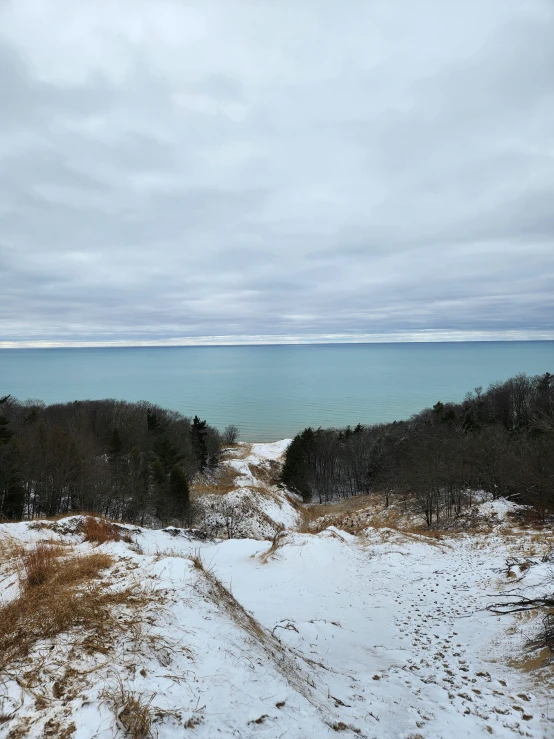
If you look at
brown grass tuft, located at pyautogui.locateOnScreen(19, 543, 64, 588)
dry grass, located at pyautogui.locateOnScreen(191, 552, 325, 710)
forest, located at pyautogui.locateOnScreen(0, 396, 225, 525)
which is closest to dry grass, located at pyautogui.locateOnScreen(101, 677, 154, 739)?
dry grass, located at pyautogui.locateOnScreen(191, 552, 325, 710)

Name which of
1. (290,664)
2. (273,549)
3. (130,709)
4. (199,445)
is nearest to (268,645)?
(290,664)

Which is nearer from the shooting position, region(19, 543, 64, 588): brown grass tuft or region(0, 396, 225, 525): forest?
region(19, 543, 64, 588): brown grass tuft

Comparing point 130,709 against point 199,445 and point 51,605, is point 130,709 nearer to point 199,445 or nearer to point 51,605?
point 51,605

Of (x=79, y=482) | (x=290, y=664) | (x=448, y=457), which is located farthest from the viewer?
(x=448, y=457)

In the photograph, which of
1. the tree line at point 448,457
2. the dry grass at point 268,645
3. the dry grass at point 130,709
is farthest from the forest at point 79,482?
the dry grass at point 130,709

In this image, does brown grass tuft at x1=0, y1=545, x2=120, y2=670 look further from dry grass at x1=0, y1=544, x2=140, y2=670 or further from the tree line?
the tree line

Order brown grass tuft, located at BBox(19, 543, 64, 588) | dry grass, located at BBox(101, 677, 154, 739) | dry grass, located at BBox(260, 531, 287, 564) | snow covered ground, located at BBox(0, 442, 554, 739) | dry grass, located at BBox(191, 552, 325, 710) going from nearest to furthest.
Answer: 1. dry grass, located at BBox(101, 677, 154, 739)
2. snow covered ground, located at BBox(0, 442, 554, 739)
3. dry grass, located at BBox(191, 552, 325, 710)
4. brown grass tuft, located at BBox(19, 543, 64, 588)
5. dry grass, located at BBox(260, 531, 287, 564)

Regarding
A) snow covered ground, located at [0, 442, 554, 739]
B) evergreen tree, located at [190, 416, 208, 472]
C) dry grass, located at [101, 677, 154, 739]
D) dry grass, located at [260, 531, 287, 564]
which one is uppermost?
dry grass, located at [101, 677, 154, 739]
